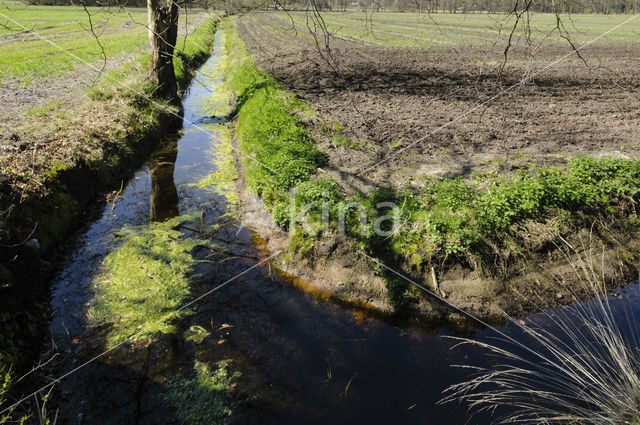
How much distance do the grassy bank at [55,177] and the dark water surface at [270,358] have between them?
1.17ft

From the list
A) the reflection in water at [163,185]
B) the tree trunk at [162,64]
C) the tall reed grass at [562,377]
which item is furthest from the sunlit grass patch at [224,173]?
the tall reed grass at [562,377]

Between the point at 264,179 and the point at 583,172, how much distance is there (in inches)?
205

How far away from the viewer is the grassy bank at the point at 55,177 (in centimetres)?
429

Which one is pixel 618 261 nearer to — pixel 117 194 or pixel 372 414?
pixel 372 414

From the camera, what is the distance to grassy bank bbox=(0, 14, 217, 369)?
14.1ft

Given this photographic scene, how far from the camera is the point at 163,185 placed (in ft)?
26.2

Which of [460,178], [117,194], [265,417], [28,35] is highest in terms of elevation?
[28,35]

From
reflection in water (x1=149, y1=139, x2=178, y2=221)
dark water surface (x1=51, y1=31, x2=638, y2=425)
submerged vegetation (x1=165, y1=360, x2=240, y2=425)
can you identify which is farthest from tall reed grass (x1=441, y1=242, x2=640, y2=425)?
reflection in water (x1=149, y1=139, x2=178, y2=221)

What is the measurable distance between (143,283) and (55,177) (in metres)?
2.47

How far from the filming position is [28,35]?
25422 millimetres

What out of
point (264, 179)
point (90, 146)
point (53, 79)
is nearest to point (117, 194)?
point (90, 146)

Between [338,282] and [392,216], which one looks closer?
[338,282]

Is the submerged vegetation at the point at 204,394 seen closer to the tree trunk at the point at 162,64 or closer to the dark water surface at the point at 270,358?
the dark water surface at the point at 270,358

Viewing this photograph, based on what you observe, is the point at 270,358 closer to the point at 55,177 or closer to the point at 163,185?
the point at 55,177
